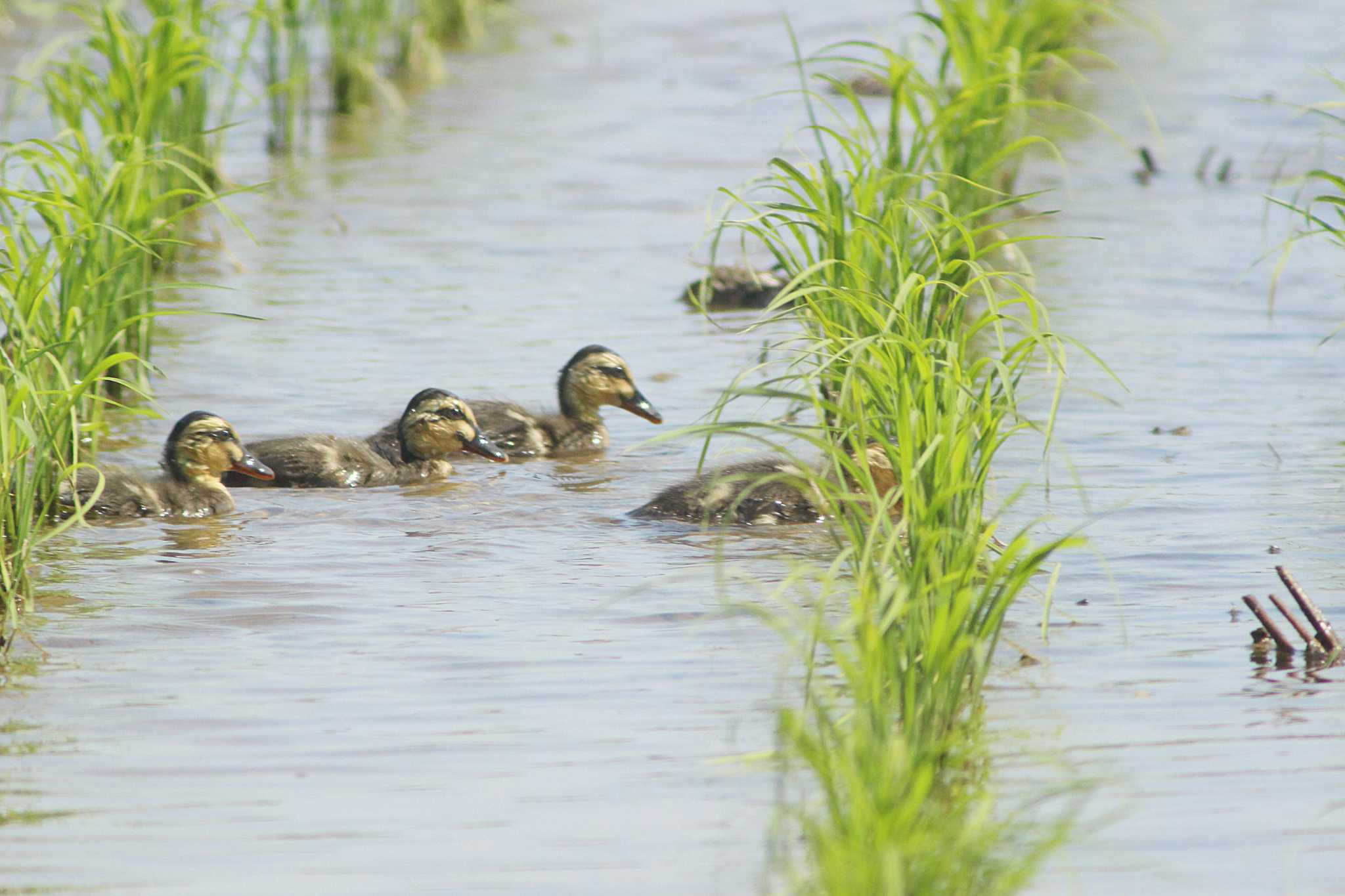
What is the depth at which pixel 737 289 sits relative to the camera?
9023 millimetres

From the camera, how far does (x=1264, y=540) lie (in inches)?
217

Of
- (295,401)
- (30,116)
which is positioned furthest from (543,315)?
(30,116)

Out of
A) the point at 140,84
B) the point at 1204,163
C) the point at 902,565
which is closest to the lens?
Result: the point at 902,565

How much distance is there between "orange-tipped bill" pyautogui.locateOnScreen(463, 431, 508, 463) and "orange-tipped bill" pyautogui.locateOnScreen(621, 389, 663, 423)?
0.47 metres

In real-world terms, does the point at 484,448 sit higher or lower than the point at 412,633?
higher

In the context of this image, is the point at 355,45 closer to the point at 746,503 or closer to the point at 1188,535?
the point at 746,503

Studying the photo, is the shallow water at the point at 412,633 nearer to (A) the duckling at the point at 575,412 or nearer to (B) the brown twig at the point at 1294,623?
(A) the duckling at the point at 575,412

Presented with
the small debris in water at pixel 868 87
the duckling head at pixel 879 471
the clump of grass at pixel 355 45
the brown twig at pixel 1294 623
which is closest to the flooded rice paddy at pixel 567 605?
the brown twig at pixel 1294 623

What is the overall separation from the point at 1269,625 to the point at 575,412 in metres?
3.39

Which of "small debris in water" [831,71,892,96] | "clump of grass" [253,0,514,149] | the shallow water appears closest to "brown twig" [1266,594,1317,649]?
the shallow water

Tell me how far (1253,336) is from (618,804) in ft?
17.2

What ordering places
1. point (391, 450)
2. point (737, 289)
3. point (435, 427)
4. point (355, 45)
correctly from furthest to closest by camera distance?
1. point (355, 45)
2. point (737, 289)
3. point (391, 450)
4. point (435, 427)

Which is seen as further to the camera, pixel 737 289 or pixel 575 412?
pixel 737 289

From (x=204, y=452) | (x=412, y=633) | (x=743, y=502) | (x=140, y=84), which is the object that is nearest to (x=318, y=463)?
(x=204, y=452)
